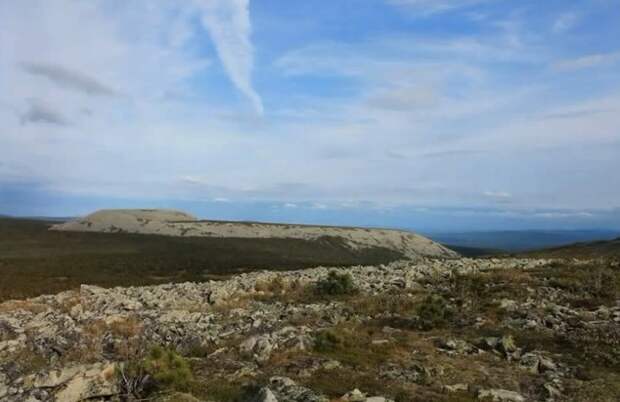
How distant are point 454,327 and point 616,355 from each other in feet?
18.2

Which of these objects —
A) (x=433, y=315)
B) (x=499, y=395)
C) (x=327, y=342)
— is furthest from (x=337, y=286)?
(x=499, y=395)

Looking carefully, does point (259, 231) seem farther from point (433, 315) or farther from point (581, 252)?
point (433, 315)

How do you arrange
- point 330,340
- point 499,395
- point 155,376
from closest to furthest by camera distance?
point 499,395, point 155,376, point 330,340

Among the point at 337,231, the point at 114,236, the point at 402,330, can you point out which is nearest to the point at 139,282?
the point at 402,330

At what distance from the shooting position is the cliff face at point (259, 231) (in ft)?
429

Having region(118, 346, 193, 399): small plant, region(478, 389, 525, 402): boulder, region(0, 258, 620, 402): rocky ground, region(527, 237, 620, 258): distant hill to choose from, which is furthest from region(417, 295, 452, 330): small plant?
region(527, 237, 620, 258): distant hill

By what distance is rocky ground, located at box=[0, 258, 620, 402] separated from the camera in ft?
40.5

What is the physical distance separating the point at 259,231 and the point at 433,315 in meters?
116

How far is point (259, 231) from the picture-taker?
442 feet

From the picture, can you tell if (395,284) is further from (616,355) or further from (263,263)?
(263,263)

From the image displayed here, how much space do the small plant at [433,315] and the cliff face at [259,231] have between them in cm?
10449

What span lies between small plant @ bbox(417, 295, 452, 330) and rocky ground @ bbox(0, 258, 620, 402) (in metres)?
0.08

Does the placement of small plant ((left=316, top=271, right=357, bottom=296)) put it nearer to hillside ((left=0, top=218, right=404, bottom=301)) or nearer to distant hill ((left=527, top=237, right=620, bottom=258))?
hillside ((left=0, top=218, right=404, bottom=301))

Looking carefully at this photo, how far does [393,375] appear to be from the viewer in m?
13.7
